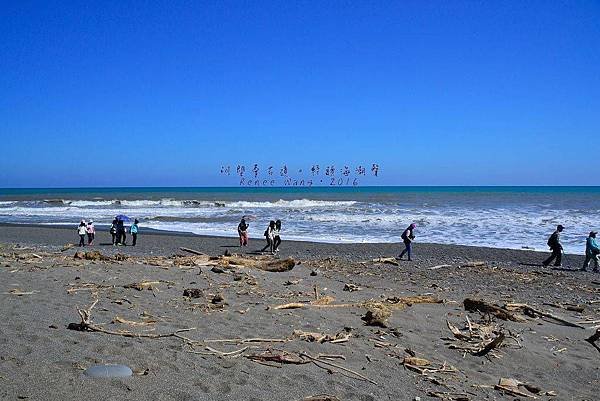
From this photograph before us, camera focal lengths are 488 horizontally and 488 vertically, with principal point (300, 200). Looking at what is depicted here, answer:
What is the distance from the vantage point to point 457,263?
51.8 feet

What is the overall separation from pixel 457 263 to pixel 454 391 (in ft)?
38.0

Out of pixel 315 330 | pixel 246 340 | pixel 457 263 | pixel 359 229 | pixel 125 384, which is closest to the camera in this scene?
pixel 125 384

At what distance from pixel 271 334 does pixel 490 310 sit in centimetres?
404

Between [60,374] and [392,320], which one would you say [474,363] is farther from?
[60,374]

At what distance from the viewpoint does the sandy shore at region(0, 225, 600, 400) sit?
14.6 ft

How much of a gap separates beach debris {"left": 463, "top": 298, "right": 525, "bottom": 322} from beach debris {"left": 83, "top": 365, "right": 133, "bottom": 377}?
597 centimetres

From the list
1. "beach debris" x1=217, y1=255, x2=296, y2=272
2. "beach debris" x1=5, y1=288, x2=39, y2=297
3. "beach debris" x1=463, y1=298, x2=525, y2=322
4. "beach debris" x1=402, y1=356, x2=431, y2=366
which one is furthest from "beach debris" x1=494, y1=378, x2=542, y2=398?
"beach debris" x1=217, y1=255, x2=296, y2=272

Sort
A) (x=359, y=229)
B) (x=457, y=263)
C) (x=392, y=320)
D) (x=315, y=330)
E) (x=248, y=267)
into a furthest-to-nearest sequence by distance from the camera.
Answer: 1. (x=359, y=229)
2. (x=457, y=263)
3. (x=248, y=267)
4. (x=392, y=320)
5. (x=315, y=330)

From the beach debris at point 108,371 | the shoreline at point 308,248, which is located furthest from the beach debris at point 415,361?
the shoreline at point 308,248

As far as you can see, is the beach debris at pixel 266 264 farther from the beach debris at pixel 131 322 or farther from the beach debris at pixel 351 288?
the beach debris at pixel 131 322

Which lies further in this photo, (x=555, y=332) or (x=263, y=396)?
(x=555, y=332)

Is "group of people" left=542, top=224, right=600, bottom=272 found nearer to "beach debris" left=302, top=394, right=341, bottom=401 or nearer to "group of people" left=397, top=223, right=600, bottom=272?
"group of people" left=397, top=223, right=600, bottom=272

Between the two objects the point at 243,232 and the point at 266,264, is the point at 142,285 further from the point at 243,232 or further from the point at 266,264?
the point at 243,232

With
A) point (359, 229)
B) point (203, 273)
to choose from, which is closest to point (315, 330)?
point (203, 273)
